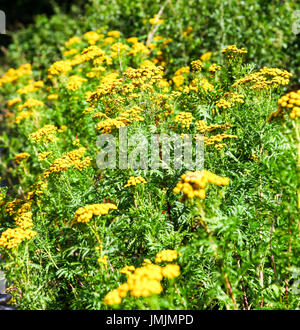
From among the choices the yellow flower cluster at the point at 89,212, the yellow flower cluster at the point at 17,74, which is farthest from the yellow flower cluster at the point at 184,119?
the yellow flower cluster at the point at 17,74

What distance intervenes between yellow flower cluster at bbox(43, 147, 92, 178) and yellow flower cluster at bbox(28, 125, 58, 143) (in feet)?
1.36

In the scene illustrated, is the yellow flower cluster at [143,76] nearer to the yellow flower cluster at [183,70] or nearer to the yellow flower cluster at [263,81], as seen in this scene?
the yellow flower cluster at [263,81]

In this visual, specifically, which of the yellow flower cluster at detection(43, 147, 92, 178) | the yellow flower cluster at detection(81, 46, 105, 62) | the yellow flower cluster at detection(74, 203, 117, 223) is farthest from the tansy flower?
the yellow flower cluster at detection(81, 46, 105, 62)

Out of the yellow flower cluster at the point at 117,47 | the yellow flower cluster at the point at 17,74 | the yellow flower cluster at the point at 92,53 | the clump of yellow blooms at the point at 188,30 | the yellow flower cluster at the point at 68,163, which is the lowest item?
the yellow flower cluster at the point at 68,163

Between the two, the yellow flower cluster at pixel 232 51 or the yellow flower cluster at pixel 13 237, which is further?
the yellow flower cluster at pixel 232 51

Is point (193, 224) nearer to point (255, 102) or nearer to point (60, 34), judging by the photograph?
point (255, 102)

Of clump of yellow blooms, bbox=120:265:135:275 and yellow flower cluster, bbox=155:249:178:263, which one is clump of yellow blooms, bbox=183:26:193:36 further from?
clump of yellow blooms, bbox=120:265:135:275

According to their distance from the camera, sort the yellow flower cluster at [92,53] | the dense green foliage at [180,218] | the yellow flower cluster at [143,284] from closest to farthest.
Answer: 1. the yellow flower cluster at [143,284]
2. the dense green foliage at [180,218]
3. the yellow flower cluster at [92,53]

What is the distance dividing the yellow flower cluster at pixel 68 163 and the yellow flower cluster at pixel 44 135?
0.41 meters

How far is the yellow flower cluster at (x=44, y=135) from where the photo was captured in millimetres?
3627

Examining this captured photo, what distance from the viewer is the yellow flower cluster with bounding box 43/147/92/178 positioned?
9.89ft

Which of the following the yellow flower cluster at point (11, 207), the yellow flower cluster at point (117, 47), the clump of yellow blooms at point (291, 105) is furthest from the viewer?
the yellow flower cluster at point (117, 47)

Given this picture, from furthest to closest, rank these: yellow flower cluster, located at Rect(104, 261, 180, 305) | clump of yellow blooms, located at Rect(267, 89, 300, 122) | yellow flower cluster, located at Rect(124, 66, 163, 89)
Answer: yellow flower cluster, located at Rect(124, 66, 163, 89) < clump of yellow blooms, located at Rect(267, 89, 300, 122) < yellow flower cluster, located at Rect(104, 261, 180, 305)

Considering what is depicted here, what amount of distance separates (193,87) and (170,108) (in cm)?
39
